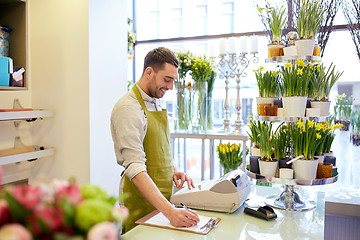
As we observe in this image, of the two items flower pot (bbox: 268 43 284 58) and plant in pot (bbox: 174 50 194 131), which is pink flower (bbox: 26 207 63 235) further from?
plant in pot (bbox: 174 50 194 131)

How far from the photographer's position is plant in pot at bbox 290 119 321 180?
184cm

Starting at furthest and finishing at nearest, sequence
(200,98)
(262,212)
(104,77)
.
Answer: (200,98), (104,77), (262,212)

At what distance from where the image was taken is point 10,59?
216 centimetres

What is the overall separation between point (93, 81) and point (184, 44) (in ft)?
7.94

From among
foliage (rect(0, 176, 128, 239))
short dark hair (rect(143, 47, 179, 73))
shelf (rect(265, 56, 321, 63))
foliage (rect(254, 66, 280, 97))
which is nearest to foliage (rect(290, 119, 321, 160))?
foliage (rect(254, 66, 280, 97))

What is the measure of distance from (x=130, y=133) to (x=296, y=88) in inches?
39.4

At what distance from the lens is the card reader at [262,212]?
170 cm

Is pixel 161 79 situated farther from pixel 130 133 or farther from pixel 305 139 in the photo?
pixel 305 139

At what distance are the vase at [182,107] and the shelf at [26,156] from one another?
1362mm

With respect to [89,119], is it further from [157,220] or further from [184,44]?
[184,44]

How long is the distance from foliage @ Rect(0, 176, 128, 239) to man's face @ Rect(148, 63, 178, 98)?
1469mm

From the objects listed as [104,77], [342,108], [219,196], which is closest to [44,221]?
[219,196]

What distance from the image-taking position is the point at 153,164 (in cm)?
199

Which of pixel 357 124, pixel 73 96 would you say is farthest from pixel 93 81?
pixel 357 124
